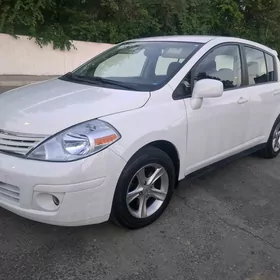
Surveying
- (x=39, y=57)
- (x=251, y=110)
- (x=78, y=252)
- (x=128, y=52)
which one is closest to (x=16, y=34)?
(x=39, y=57)

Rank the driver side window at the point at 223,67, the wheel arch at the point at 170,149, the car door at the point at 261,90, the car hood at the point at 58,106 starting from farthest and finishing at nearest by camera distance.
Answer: the car door at the point at 261,90 < the driver side window at the point at 223,67 < the wheel arch at the point at 170,149 < the car hood at the point at 58,106

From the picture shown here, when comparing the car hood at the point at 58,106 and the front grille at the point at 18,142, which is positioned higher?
the car hood at the point at 58,106

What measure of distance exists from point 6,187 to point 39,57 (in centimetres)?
1087

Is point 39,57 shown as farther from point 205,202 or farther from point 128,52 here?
point 205,202

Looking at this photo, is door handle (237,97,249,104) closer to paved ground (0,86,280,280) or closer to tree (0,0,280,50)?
paved ground (0,86,280,280)

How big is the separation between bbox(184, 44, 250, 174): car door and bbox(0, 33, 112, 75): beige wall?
9794mm

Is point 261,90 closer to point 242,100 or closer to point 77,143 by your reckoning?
point 242,100

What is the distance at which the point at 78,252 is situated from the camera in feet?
8.65

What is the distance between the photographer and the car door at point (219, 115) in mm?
3241

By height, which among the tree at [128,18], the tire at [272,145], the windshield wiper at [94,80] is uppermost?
the tree at [128,18]

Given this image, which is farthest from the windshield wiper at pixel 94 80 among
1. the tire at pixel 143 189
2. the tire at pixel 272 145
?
the tire at pixel 272 145

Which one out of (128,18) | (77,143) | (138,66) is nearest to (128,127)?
(77,143)

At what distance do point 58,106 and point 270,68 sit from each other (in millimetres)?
3025

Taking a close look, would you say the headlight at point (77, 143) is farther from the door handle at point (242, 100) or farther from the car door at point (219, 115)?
the door handle at point (242, 100)
